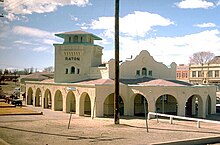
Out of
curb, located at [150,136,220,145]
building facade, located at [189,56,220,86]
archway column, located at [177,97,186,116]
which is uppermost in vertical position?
building facade, located at [189,56,220,86]

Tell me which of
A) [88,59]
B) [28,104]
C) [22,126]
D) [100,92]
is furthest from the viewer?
[28,104]

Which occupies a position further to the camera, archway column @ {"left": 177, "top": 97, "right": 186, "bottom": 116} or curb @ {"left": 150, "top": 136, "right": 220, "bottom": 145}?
archway column @ {"left": 177, "top": 97, "right": 186, "bottom": 116}

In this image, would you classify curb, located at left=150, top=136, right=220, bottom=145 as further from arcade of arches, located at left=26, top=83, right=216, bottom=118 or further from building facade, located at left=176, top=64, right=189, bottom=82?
building facade, located at left=176, top=64, right=189, bottom=82

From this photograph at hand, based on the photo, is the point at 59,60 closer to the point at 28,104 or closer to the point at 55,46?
the point at 55,46

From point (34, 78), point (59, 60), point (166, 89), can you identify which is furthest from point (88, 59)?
point (34, 78)

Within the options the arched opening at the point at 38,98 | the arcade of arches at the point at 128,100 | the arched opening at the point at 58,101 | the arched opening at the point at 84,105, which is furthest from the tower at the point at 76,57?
the arched opening at the point at 38,98

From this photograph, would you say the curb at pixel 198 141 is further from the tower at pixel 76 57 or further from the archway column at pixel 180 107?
the tower at pixel 76 57

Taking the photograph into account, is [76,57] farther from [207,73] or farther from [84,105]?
[207,73]

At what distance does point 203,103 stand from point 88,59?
13.5 m

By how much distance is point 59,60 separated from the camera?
3753 centimetres

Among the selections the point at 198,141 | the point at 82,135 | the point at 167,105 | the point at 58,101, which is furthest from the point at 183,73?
the point at 82,135

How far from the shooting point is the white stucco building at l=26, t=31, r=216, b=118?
29.7m

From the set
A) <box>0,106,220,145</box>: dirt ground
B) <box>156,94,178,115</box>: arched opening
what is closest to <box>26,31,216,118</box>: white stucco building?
<box>156,94,178,115</box>: arched opening

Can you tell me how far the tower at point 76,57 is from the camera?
3669 centimetres
